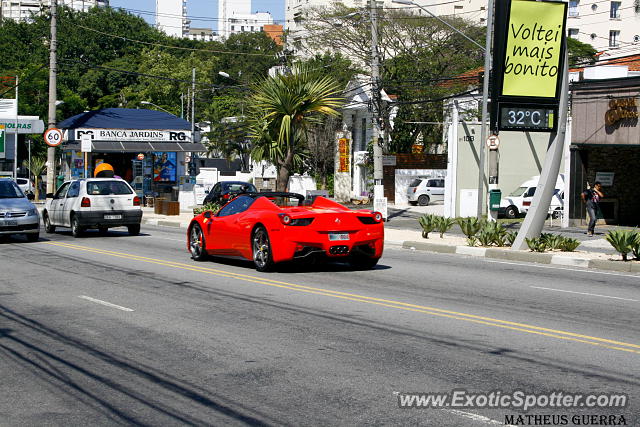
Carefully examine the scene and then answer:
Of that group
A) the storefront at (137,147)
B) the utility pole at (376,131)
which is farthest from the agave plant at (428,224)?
the storefront at (137,147)

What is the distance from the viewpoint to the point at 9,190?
23.5 meters

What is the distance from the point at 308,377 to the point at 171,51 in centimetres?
10707

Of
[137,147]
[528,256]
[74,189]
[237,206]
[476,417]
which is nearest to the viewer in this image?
[476,417]

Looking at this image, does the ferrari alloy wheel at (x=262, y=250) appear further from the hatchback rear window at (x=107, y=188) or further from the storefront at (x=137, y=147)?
the storefront at (x=137, y=147)

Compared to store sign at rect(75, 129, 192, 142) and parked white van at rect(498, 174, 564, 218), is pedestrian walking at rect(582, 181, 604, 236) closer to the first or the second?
parked white van at rect(498, 174, 564, 218)

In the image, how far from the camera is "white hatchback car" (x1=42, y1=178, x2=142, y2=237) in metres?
24.5

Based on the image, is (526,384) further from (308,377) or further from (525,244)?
(525,244)

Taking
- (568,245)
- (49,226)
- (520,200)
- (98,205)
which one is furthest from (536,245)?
(520,200)

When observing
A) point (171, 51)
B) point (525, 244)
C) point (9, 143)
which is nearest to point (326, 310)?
point (525, 244)

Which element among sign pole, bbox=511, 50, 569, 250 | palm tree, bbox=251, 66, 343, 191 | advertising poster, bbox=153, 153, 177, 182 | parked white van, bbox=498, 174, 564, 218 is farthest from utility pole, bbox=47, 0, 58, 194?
sign pole, bbox=511, 50, 569, 250

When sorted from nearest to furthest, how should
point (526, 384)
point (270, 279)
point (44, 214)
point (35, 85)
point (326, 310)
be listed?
1. point (526, 384)
2. point (326, 310)
3. point (270, 279)
4. point (44, 214)
5. point (35, 85)

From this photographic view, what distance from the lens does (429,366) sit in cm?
776

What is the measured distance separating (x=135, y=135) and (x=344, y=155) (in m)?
14.7

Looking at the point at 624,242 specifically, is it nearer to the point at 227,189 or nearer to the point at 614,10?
the point at 227,189
